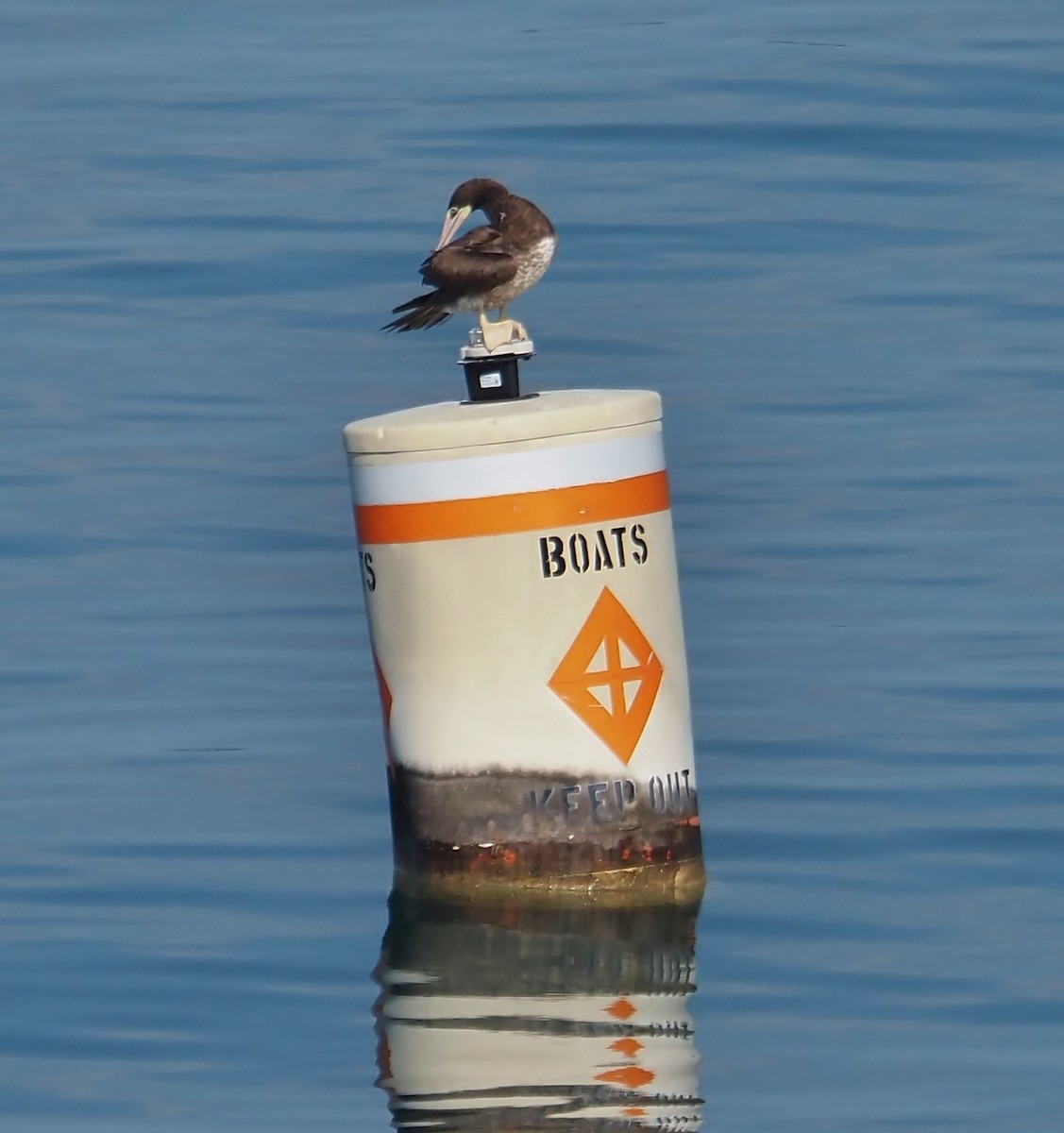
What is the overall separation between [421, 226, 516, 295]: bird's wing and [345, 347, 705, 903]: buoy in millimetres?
505

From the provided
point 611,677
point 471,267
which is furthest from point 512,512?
point 471,267

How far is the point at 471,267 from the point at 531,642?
1.14 metres

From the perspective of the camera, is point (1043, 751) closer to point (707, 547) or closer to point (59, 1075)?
point (707, 547)

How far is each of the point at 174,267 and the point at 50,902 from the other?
965 centimetres

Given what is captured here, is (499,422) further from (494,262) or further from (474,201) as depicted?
(474,201)

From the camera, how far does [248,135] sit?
1942 centimetres

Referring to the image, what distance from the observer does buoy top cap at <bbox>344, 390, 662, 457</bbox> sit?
6.46 meters

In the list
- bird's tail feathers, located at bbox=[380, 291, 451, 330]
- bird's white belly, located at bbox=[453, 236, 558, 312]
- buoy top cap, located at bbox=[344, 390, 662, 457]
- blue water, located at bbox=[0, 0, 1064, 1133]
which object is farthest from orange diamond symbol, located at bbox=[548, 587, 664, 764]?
bird's tail feathers, located at bbox=[380, 291, 451, 330]

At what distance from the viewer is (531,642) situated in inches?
262

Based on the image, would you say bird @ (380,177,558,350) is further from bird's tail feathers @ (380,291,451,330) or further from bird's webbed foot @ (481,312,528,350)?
bird's webbed foot @ (481,312,528,350)

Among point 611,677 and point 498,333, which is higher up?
point 498,333

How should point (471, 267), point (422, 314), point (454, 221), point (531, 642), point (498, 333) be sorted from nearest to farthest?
point (531, 642), point (498, 333), point (471, 267), point (422, 314), point (454, 221)

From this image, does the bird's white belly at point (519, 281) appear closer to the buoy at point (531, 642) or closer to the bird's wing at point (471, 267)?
the bird's wing at point (471, 267)

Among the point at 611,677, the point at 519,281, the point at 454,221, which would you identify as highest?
the point at 454,221
